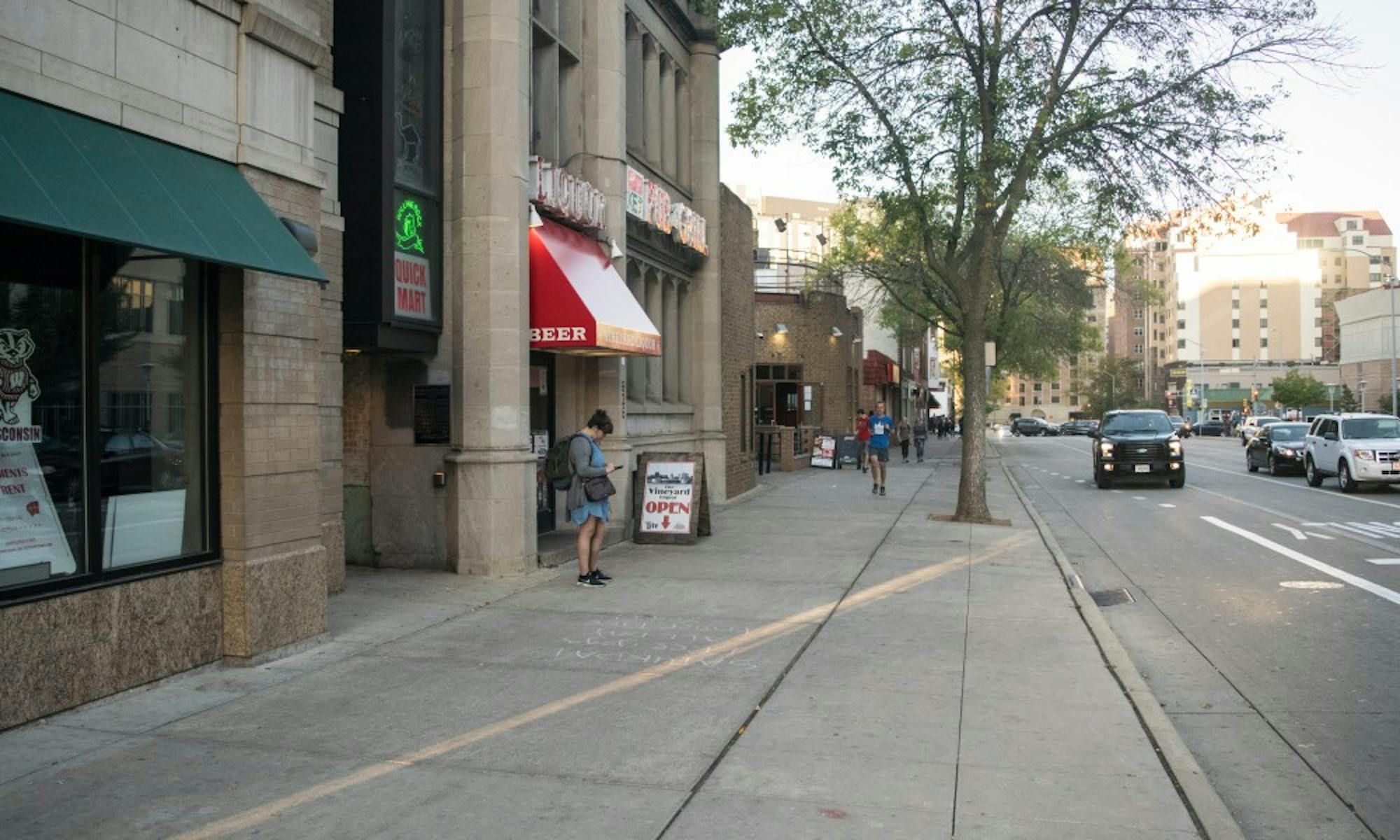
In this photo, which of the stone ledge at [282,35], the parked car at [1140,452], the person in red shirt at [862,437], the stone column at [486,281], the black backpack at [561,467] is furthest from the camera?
the person in red shirt at [862,437]

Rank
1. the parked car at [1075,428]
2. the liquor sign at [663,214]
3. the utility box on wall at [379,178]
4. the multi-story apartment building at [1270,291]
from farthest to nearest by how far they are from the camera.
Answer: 1. the multi-story apartment building at [1270,291]
2. the parked car at [1075,428]
3. the liquor sign at [663,214]
4. the utility box on wall at [379,178]

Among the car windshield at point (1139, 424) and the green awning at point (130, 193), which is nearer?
the green awning at point (130, 193)

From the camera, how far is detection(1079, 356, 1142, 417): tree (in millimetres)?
131000

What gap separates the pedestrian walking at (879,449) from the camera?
2308 cm

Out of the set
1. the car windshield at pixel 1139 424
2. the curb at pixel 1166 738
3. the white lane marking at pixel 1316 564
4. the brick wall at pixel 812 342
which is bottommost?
the curb at pixel 1166 738

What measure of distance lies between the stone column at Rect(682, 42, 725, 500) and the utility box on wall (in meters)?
8.88

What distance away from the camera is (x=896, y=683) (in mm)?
7164

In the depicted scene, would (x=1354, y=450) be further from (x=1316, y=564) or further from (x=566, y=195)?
(x=566, y=195)

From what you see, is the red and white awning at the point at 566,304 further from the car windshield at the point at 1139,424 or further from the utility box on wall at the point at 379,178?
the car windshield at the point at 1139,424

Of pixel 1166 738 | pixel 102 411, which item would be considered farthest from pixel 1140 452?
pixel 102 411

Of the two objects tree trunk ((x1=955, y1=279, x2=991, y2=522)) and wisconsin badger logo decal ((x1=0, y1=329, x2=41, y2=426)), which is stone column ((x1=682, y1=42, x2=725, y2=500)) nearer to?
tree trunk ((x1=955, y1=279, x2=991, y2=522))

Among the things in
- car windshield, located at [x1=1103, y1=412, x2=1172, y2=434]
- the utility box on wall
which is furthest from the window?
car windshield, located at [x1=1103, y1=412, x2=1172, y2=434]

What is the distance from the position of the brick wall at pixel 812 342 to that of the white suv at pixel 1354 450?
16.2 metres

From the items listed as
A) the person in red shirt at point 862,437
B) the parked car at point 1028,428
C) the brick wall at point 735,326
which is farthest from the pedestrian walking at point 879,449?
the parked car at point 1028,428
